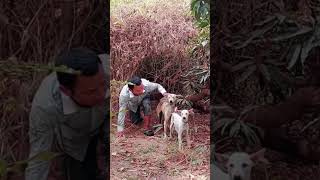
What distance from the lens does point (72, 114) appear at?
132 centimetres

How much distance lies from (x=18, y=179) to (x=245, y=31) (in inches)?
30.7

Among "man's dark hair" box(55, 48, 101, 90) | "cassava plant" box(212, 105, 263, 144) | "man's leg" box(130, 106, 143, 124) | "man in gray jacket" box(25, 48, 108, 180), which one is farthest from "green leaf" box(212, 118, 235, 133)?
"man's leg" box(130, 106, 143, 124)

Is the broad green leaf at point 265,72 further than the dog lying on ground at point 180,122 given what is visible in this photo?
No

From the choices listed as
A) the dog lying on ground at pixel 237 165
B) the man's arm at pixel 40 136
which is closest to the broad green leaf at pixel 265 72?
the dog lying on ground at pixel 237 165

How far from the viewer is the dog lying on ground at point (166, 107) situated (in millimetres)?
4871

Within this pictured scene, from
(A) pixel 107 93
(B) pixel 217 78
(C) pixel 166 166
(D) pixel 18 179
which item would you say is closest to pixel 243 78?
(B) pixel 217 78

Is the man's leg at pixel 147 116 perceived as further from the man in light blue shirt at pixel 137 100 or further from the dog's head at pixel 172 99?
the dog's head at pixel 172 99

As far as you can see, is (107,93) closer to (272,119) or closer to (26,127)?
(26,127)

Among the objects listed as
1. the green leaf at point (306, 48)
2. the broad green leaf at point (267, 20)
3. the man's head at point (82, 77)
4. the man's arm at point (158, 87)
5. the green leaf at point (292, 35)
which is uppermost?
the broad green leaf at point (267, 20)

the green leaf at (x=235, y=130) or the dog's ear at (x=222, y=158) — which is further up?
the green leaf at (x=235, y=130)

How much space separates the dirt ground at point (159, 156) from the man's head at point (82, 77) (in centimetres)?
282

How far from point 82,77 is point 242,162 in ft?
1.99

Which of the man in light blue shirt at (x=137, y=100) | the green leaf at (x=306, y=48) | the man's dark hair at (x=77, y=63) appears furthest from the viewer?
the man in light blue shirt at (x=137, y=100)

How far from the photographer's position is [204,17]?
2.45 meters
